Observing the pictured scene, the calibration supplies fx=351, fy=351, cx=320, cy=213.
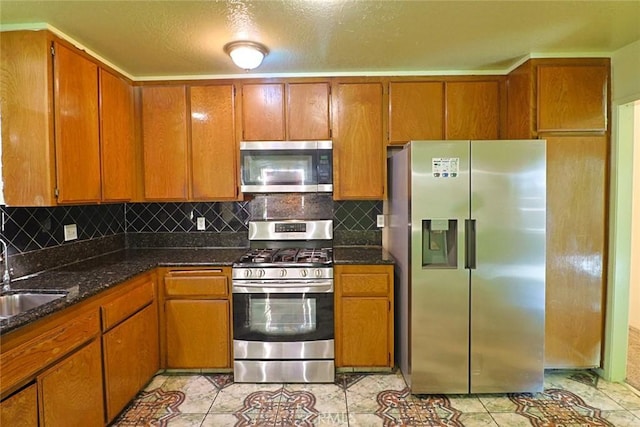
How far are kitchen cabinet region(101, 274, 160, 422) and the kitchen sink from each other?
0.25 meters

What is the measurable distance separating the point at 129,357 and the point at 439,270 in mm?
2041

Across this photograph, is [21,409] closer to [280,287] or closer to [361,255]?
[280,287]

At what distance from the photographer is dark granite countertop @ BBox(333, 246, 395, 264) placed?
8.45ft

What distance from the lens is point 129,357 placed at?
2195 millimetres

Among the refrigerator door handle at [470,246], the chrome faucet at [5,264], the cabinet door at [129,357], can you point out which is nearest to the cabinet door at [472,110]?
the refrigerator door handle at [470,246]

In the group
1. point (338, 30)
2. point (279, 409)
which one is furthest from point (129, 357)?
point (338, 30)

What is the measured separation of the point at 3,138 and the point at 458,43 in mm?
2768

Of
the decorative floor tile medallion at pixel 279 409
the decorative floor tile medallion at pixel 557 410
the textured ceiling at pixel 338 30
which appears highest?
the textured ceiling at pixel 338 30

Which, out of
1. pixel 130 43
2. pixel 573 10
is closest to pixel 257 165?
pixel 130 43

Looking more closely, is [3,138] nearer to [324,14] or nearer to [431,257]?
[324,14]

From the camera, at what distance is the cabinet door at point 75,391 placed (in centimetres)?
156

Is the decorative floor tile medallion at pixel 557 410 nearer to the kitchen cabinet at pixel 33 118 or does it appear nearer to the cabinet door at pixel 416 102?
the cabinet door at pixel 416 102

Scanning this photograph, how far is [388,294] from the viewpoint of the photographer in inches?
102

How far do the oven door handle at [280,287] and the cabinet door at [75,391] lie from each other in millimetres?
915
